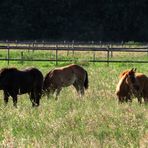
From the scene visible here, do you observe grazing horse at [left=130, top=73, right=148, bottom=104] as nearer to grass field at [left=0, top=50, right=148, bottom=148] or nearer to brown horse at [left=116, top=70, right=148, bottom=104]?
brown horse at [left=116, top=70, right=148, bottom=104]

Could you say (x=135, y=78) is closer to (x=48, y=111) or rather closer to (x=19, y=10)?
(x=48, y=111)

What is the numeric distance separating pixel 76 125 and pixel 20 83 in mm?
3536

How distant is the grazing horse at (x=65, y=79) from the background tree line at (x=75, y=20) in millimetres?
53757

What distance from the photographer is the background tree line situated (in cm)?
6900

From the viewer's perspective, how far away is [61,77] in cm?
1383

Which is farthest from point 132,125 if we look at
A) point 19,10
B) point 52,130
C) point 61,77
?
point 19,10

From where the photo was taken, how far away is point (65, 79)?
14016 millimetres

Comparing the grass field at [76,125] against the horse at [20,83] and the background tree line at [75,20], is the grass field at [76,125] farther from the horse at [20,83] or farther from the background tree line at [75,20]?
the background tree line at [75,20]

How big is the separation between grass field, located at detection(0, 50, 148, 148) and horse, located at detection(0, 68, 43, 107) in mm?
326

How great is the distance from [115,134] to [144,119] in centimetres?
137

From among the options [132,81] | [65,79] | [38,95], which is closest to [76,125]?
[132,81]

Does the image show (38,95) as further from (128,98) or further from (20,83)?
(128,98)

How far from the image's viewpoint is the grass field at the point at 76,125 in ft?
24.3

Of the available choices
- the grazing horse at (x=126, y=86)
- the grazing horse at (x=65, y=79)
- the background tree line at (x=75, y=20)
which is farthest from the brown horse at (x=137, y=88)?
the background tree line at (x=75, y=20)
